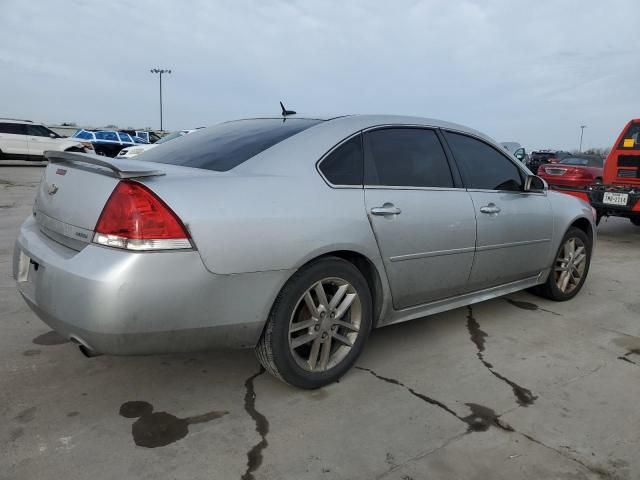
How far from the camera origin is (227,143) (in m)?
3.09

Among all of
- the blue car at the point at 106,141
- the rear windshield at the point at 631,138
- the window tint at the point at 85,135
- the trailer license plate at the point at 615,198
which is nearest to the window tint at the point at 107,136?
the blue car at the point at 106,141

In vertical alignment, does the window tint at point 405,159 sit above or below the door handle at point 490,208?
above

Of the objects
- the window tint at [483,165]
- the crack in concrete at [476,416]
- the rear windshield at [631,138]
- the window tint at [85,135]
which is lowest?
the crack in concrete at [476,416]

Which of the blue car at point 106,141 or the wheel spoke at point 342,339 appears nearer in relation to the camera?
the wheel spoke at point 342,339

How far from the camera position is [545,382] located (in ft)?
10.1

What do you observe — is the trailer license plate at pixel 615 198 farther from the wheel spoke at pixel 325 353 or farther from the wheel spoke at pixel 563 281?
the wheel spoke at pixel 325 353

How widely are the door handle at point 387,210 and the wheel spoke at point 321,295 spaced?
0.53 meters

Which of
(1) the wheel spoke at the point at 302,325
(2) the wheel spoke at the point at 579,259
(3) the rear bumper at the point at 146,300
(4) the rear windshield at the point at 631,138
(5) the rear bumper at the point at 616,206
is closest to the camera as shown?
(3) the rear bumper at the point at 146,300

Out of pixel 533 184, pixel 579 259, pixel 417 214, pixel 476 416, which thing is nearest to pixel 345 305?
pixel 417 214

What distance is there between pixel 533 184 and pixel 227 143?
8.11ft

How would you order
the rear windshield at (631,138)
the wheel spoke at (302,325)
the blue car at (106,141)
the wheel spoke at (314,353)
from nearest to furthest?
the wheel spoke at (302,325)
the wheel spoke at (314,353)
the rear windshield at (631,138)
the blue car at (106,141)

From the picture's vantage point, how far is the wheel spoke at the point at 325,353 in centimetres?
286

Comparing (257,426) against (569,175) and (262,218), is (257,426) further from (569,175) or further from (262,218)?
(569,175)

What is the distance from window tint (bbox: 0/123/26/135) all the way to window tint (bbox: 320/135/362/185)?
1999 centimetres
